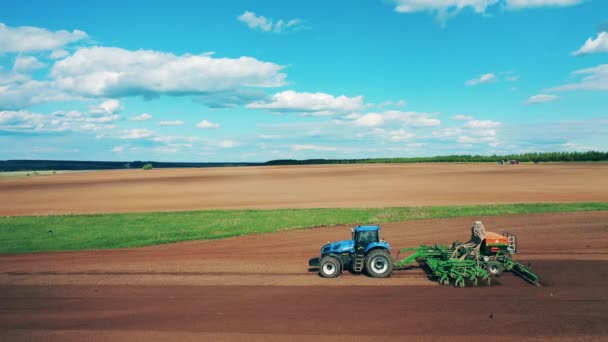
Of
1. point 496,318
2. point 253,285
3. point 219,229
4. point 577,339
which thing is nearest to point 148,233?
point 219,229


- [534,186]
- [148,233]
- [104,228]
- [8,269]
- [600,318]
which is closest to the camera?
[600,318]

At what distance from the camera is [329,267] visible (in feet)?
59.0

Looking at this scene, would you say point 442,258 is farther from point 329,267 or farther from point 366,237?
point 329,267

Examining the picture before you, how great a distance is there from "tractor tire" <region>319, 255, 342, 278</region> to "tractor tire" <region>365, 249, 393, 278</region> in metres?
1.22

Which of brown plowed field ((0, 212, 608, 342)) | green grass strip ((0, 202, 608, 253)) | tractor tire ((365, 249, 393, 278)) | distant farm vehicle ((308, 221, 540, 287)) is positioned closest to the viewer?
brown plowed field ((0, 212, 608, 342))

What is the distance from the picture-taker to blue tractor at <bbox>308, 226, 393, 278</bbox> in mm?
17578

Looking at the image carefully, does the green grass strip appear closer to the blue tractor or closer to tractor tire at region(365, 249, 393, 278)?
the blue tractor

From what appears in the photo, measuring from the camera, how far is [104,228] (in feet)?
107

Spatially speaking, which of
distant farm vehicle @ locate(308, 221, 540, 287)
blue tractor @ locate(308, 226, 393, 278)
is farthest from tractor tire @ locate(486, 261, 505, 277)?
blue tractor @ locate(308, 226, 393, 278)

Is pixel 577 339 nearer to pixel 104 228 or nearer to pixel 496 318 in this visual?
pixel 496 318

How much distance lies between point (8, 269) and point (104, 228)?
11510 mm

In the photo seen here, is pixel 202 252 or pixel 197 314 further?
pixel 202 252

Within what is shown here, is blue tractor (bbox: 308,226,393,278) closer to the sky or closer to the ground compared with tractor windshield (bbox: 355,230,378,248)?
closer to the ground

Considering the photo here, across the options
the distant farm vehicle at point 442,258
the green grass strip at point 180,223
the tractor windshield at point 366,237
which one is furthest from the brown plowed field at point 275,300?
the green grass strip at point 180,223
